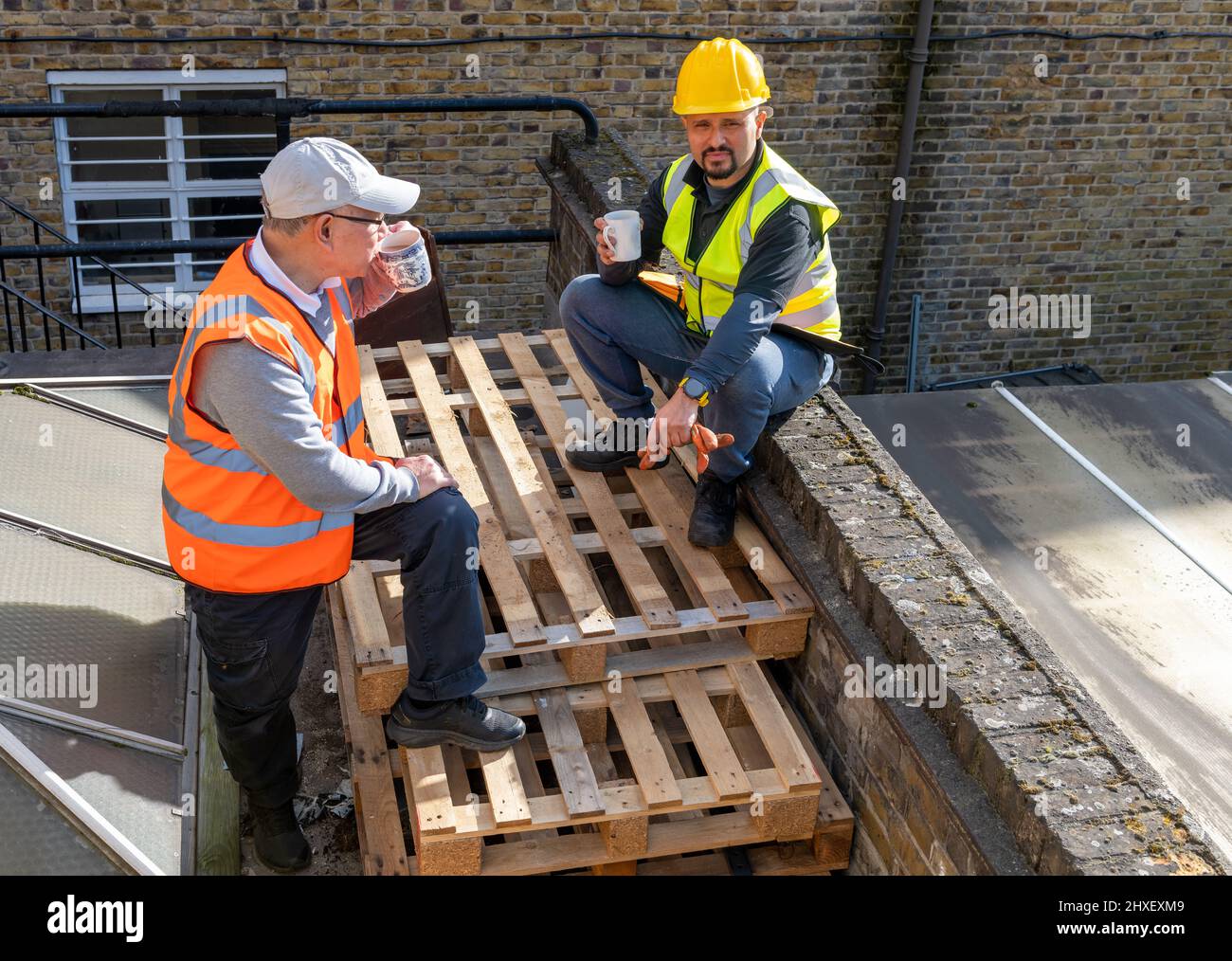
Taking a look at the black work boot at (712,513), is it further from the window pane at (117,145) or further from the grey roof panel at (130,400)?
the window pane at (117,145)

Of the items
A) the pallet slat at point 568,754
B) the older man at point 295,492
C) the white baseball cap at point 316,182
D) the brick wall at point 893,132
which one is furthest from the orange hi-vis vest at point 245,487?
the brick wall at point 893,132

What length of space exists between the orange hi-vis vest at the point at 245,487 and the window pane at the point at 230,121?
601cm

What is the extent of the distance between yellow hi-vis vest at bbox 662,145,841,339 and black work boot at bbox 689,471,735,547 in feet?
1.91

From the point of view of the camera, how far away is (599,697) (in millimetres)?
3928

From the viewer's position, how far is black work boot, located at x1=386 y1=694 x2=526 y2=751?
3.61 metres

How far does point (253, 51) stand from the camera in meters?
8.55

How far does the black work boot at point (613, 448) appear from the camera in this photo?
15.8 ft

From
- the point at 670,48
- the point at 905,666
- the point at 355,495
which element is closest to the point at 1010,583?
the point at 905,666

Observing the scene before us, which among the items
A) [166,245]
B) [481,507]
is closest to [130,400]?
[166,245]

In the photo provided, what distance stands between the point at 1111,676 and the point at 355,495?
2.78m

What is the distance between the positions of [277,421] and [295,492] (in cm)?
21

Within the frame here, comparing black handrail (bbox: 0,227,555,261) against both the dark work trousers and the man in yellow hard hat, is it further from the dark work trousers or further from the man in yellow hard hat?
the dark work trousers

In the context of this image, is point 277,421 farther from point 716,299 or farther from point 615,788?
point 716,299

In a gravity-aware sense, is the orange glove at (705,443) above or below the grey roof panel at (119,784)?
above
